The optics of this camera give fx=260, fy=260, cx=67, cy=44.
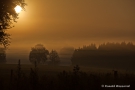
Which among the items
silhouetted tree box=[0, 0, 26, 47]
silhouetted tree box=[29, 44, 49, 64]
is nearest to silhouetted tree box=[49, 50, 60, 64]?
silhouetted tree box=[29, 44, 49, 64]

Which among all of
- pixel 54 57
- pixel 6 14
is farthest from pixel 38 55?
pixel 6 14

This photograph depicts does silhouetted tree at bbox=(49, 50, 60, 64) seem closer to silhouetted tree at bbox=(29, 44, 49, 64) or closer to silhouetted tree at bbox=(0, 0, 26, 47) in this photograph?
silhouetted tree at bbox=(29, 44, 49, 64)

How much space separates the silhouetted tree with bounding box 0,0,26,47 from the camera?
26359 millimetres

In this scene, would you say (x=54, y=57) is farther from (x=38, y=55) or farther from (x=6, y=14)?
(x=6, y=14)

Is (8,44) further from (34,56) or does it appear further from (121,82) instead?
(34,56)

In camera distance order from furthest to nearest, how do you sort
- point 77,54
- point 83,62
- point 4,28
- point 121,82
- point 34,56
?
1. point 77,54
2. point 83,62
3. point 34,56
4. point 4,28
5. point 121,82

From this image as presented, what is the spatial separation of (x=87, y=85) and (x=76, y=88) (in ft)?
3.21

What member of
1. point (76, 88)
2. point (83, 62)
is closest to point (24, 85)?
point (76, 88)

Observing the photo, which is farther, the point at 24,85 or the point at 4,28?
the point at 4,28

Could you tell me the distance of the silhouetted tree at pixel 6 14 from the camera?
2636 centimetres

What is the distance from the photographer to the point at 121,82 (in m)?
17.7

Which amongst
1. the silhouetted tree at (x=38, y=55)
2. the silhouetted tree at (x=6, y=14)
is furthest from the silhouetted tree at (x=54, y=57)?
the silhouetted tree at (x=6, y=14)

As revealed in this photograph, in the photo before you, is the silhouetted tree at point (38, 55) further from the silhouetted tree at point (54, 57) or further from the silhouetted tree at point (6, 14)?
the silhouetted tree at point (6, 14)

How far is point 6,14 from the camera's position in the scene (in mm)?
27125
